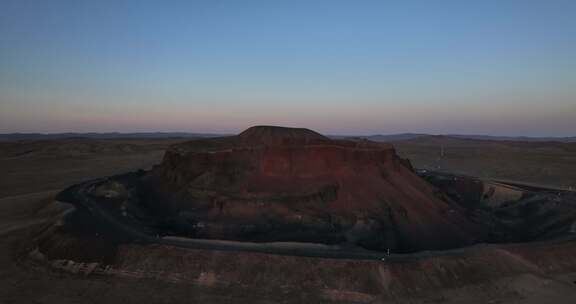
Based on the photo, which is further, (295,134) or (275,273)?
(295,134)

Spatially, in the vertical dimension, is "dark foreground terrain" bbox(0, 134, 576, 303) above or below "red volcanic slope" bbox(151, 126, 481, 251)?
below

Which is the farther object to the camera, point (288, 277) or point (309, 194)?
point (309, 194)

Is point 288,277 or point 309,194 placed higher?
point 309,194

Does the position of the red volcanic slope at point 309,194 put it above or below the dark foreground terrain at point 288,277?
above

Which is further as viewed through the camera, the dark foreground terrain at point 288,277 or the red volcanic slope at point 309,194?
the red volcanic slope at point 309,194

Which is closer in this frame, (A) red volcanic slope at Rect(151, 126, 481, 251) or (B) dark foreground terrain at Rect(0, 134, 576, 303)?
(B) dark foreground terrain at Rect(0, 134, 576, 303)

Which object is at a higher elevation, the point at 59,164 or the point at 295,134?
the point at 295,134

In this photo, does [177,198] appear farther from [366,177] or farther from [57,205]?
[366,177]

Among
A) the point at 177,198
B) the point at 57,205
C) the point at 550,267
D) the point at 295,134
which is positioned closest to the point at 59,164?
the point at 57,205
